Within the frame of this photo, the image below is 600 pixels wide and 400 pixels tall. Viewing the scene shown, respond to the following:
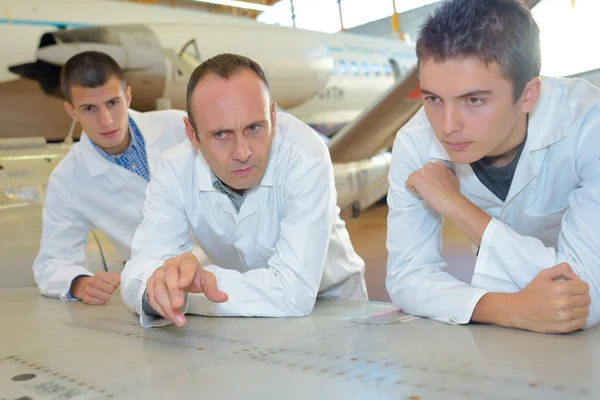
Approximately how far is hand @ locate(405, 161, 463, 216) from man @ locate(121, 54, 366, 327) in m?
0.36

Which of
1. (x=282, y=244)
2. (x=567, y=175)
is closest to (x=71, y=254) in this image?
(x=282, y=244)

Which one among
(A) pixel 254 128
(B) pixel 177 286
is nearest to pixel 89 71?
(A) pixel 254 128

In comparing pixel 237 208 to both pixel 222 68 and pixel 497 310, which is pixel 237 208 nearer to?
pixel 222 68

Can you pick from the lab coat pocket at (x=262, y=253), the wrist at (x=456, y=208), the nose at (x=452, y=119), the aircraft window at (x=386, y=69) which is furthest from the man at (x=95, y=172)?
the aircraft window at (x=386, y=69)

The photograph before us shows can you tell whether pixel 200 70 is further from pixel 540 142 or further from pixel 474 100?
pixel 540 142

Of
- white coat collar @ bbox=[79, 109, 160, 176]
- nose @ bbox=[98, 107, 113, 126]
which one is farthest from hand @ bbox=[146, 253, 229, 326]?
white coat collar @ bbox=[79, 109, 160, 176]

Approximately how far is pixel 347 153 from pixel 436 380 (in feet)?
16.9

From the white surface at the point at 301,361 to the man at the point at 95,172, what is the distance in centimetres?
83

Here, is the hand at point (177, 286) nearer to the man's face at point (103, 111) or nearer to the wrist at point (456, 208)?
the wrist at point (456, 208)

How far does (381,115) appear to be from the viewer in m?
5.91

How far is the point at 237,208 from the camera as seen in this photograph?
6.59ft

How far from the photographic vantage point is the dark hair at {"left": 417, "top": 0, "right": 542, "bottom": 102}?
4.56 feet

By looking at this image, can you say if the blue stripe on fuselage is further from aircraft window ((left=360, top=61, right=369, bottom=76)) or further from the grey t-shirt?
the grey t-shirt

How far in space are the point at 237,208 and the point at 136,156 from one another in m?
1.10
